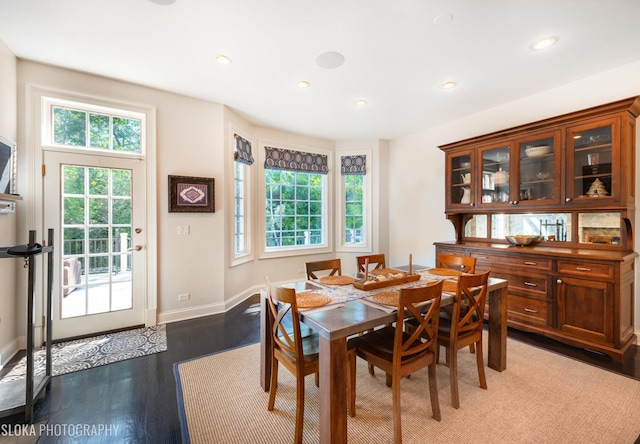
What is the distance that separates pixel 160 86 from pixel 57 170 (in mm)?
1389

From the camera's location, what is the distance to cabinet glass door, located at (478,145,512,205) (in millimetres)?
3271

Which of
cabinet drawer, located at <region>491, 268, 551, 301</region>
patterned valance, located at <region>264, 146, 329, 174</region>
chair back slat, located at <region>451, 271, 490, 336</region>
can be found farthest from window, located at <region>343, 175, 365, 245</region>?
chair back slat, located at <region>451, 271, 490, 336</region>

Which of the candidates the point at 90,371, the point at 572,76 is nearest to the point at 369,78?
the point at 572,76

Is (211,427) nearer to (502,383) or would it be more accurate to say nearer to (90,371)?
(90,371)

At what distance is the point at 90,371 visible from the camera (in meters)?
2.28

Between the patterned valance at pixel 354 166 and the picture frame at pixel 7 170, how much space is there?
13.8 feet

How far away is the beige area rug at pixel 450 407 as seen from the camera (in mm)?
1601

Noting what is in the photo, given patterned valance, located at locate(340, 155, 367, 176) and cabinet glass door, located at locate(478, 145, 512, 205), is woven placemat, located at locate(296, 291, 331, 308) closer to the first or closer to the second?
cabinet glass door, located at locate(478, 145, 512, 205)

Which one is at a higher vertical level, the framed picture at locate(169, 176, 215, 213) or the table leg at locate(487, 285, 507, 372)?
the framed picture at locate(169, 176, 215, 213)

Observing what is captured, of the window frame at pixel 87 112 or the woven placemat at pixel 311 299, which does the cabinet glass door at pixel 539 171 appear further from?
the window frame at pixel 87 112

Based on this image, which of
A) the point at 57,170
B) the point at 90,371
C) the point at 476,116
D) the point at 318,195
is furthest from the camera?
the point at 318,195

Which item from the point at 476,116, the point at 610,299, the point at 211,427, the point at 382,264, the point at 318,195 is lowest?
the point at 211,427

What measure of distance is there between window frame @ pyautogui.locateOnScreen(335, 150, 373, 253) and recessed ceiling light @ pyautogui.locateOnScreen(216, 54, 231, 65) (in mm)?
2893

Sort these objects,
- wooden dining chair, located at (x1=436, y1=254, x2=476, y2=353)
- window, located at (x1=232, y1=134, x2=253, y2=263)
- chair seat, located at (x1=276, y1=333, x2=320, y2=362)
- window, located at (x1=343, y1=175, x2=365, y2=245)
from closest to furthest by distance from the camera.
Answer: chair seat, located at (x1=276, y1=333, x2=320, y2=362), wooden dining chair, located at (x1=436, y1=254, x2=476, y2=353), window, located at (x1=232, y1=134, x2=253, y2=263), window, located at (x1=343, y1=175, x2=365, y2=245)
